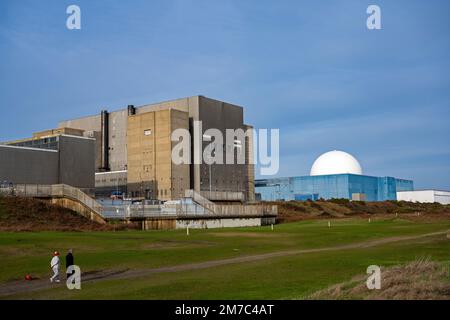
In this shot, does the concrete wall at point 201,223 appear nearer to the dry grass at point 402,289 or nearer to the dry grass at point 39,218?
the dry grass at point 39,218

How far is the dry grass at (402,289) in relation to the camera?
1509cm

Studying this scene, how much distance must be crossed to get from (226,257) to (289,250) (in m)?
7.10

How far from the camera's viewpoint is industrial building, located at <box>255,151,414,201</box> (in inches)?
6545

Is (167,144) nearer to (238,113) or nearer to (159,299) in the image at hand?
(238,113)

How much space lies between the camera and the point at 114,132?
138375 millimetres

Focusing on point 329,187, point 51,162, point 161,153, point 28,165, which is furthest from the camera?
point 329,187

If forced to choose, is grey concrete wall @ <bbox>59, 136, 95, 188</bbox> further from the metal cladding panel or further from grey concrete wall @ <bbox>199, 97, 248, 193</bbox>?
the metal cladding panel

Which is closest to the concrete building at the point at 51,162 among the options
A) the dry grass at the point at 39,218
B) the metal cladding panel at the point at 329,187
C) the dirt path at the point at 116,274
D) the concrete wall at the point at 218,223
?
the dry grass at the point at 39,218

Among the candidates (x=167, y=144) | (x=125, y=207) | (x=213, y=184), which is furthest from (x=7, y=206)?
(x=213, y=184)

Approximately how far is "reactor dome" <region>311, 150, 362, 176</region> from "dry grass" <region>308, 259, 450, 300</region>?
153 m

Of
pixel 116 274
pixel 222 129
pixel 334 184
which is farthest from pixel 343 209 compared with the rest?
pixel 116 274

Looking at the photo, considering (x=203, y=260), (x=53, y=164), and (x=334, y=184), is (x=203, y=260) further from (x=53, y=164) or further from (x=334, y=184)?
(x=334, y=184)

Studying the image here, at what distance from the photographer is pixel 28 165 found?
88.0 metres

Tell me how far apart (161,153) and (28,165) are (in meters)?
31.5
